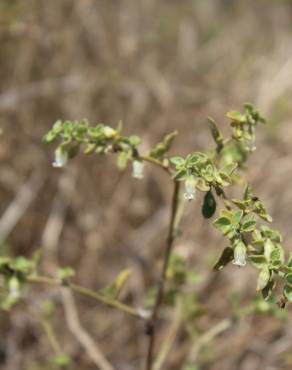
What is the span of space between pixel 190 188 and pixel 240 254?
0.49ft

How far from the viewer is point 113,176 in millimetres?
3318

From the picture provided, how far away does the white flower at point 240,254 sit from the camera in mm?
1077

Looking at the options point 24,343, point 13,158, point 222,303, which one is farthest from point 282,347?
point 13,158

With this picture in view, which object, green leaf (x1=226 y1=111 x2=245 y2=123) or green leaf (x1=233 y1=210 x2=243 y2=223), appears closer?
green leaf (x1=233 y1=210 x2=243 y2=223)

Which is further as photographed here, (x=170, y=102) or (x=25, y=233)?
(x=170, y=102)

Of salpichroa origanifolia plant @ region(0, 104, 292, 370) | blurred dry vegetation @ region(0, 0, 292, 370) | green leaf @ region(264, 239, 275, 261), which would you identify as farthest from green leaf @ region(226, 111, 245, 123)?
blurred dry vegetation @ region(0, 0, 292, 370)

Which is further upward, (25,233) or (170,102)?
(170,102)

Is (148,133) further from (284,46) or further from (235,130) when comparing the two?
(235,130)

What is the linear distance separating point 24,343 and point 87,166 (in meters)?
0.95

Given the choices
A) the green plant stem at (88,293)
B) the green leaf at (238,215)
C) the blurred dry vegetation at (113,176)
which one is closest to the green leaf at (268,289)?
the green leaf at (238,215)

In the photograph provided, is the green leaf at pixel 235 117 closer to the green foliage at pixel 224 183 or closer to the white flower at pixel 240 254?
the green foliage at pixel 224 183

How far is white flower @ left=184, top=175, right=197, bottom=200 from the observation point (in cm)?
113

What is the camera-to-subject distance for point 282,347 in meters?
2.44

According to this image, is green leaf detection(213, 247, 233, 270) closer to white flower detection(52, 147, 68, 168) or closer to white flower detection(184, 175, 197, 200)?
white flower detection(184, 175, 197, 200)
